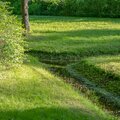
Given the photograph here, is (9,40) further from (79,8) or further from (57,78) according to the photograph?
(79,8)

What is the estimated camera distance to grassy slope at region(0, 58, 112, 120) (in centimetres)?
1211

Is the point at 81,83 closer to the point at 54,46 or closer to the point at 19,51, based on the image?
the point at 19,51

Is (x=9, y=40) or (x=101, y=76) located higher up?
(x=9, y=40)

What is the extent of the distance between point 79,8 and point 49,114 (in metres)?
39.2

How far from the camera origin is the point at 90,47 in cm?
2491

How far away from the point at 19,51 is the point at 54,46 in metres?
8.37

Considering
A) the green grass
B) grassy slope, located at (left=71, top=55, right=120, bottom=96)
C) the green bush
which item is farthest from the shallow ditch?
the green bush

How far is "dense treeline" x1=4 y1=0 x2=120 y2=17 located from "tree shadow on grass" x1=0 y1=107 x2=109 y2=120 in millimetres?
33215

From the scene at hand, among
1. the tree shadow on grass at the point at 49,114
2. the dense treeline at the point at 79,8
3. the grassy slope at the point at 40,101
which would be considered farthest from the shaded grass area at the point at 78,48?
the dense treeline at the point at 79,8

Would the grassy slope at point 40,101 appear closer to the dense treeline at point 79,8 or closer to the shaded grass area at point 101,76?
the shaded grass area at point 101,76

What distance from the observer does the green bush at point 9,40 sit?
16.2 metres

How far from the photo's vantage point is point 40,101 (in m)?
13.2

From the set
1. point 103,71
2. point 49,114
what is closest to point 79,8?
point 103,71

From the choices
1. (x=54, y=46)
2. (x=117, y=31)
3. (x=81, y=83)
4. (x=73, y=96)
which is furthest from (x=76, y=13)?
(x=73, y=96)
